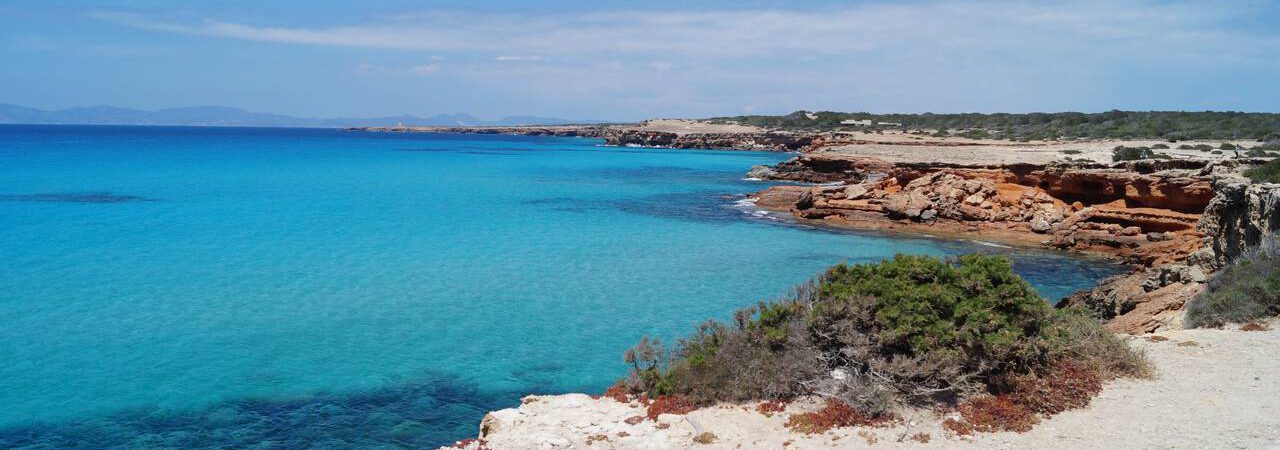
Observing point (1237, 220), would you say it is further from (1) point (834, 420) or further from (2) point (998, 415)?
(1) point (834, 420)

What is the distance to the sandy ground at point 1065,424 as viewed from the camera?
7.11 m

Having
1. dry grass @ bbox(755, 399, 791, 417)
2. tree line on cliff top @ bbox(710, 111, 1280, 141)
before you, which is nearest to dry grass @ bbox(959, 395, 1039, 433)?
dry grass @ bbox(755, 399, 791, 417)

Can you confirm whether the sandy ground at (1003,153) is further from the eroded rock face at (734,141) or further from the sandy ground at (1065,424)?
the eroded rock face at (734,141)

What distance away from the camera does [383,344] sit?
13867mm

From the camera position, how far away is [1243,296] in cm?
1062

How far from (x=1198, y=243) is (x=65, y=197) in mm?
42318

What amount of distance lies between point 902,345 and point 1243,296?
18.8 feet

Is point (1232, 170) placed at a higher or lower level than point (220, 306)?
higher

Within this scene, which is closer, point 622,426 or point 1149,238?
point 622,426

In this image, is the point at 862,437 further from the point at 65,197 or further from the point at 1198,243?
the point at 65,197

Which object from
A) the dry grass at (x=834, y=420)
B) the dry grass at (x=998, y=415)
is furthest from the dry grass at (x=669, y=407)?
the dry grass at (x=998, y=415)

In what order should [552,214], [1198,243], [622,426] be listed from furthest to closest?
1. [552,214]
2. [1198,243]
3. [622,426]

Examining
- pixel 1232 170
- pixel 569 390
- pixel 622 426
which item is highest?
pixel 1232 170

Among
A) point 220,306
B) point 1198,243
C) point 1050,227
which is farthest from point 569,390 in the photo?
point 1050,227
